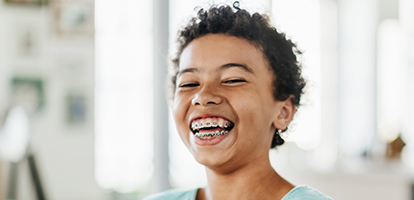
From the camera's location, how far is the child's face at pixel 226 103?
1059 mm

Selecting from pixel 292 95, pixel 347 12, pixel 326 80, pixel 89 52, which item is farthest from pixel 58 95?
pixel 347 12

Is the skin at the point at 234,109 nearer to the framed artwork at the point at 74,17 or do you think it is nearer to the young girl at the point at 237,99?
the young girl at the point at 237,99

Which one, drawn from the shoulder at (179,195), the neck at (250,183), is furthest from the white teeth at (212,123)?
the shoulder at (179,195)

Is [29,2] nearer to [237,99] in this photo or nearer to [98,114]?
[98,114]

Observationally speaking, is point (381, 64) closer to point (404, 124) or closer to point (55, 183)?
point (404, 124)

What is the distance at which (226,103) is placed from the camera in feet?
3.51

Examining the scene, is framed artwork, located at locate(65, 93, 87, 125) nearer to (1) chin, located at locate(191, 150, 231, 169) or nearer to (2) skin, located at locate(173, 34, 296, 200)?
(2) skin, located at locate(173, 34, 296, 200)

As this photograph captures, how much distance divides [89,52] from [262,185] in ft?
7.25

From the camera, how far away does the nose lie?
105cm

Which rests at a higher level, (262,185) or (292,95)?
(292,95)

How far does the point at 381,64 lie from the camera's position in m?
4.49

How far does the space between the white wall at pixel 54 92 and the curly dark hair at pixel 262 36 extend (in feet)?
6.38

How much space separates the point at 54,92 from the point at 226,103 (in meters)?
2.20

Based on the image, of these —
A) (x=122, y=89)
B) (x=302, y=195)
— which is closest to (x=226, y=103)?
(x=302, y=195)
